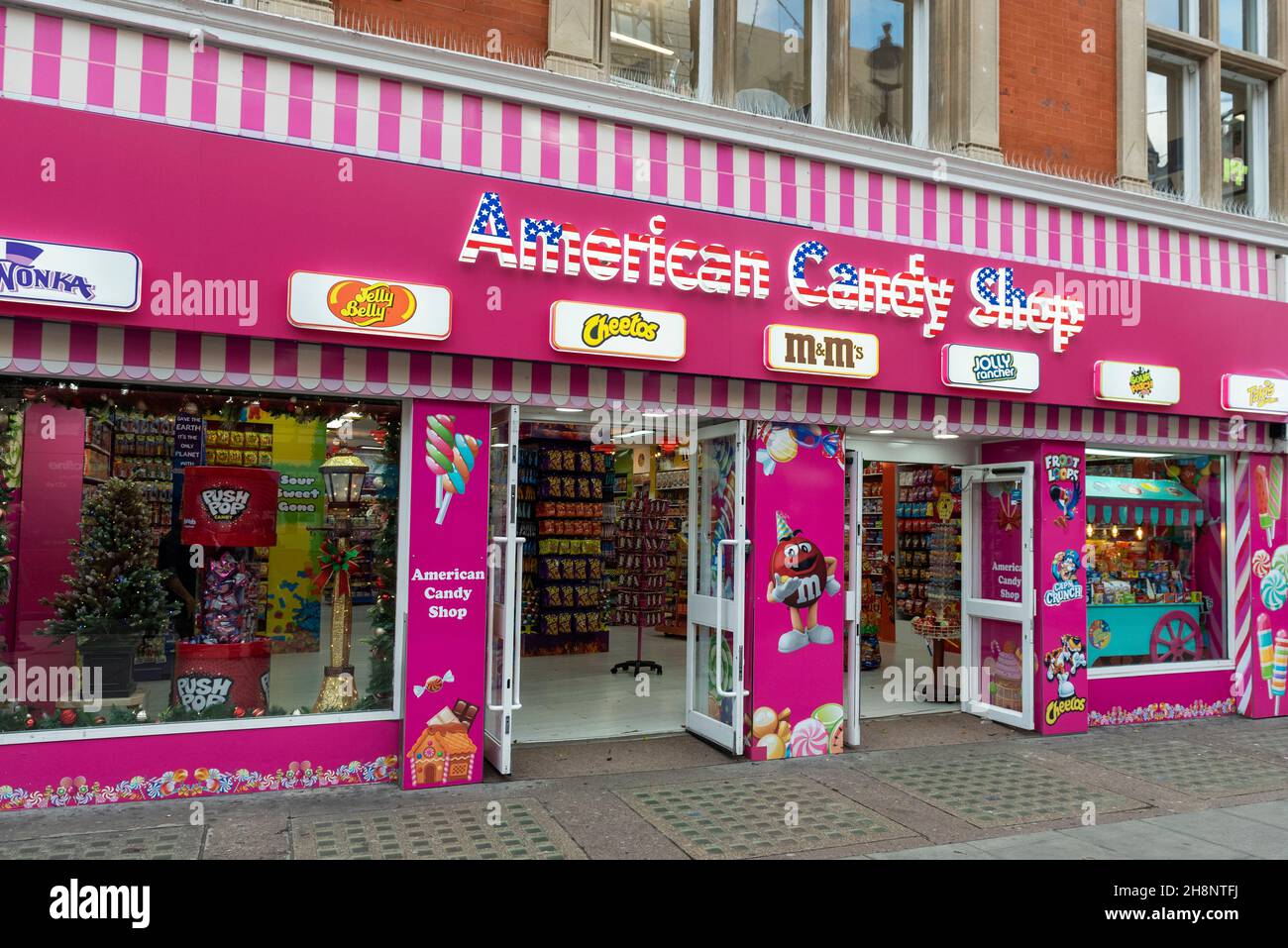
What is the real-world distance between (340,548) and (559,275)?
2.38 m

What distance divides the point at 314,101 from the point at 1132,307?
7169mm

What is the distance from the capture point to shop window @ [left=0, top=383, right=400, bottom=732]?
579 centimetres

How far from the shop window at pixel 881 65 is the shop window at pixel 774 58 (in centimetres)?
48

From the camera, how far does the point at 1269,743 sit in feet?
26.8

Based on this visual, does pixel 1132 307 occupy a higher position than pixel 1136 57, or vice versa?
pixel 1136 57

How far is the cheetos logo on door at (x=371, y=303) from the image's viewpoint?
5770 mm

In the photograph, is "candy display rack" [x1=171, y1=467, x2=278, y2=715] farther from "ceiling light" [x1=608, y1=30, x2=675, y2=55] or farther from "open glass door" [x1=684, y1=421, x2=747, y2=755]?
"ceiling light" [x1=608, y1=30, x2=675, y2=55]

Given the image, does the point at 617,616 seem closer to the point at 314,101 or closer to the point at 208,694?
the point at 208,694

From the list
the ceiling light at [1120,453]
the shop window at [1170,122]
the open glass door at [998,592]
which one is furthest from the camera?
the shop window at [1170,122]

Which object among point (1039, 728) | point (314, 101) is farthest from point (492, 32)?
point (1039, 728)

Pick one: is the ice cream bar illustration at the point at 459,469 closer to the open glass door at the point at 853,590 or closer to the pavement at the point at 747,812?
the pavement at the point at 747,812

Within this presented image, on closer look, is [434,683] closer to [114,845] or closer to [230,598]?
[230,598]

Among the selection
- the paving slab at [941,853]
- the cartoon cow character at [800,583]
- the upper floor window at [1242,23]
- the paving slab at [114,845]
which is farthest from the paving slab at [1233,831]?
the upper floor window at [1242,23]

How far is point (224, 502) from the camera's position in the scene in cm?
630
